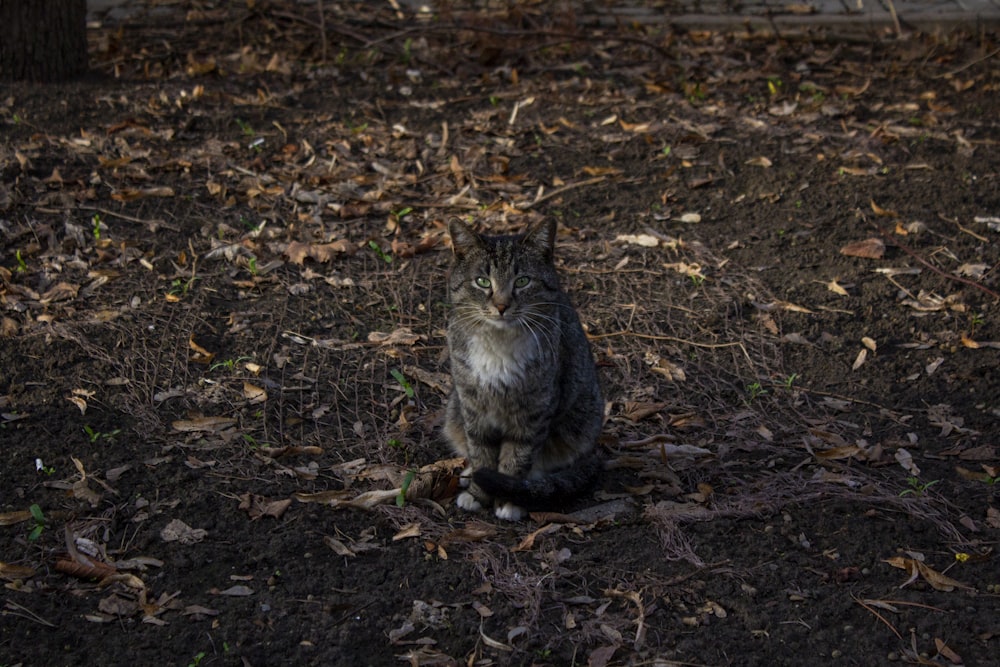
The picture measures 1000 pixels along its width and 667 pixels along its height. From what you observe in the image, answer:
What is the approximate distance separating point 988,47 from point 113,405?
775cm

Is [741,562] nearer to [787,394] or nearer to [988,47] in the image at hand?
[787,394]

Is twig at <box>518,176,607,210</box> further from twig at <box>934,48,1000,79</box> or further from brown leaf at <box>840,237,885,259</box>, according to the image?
twig at <box>934,48,1000,79</box>

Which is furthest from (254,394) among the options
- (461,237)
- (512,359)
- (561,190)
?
(561,190)

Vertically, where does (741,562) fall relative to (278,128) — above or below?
below

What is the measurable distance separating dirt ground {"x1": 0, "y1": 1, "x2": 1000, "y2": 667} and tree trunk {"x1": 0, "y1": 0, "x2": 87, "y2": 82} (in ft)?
0.64

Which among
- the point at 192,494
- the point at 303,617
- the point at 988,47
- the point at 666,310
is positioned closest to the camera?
the point at 303,617

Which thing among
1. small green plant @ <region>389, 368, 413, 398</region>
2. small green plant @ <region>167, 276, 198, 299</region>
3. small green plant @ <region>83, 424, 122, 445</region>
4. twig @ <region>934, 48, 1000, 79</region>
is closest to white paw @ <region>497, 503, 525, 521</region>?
small green plant @ <region>389, 368, 413, 398</region>

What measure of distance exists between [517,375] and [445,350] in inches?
53.5

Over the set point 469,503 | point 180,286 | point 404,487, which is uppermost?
point 180,286

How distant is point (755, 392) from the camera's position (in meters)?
5.37

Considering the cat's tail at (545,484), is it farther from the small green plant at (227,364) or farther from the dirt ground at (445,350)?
the small green plant at (227,364)

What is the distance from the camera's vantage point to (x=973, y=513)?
439 cm

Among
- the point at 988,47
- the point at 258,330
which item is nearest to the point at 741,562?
the point at 258,330

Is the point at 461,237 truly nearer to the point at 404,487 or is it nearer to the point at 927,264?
the point at 404,487
